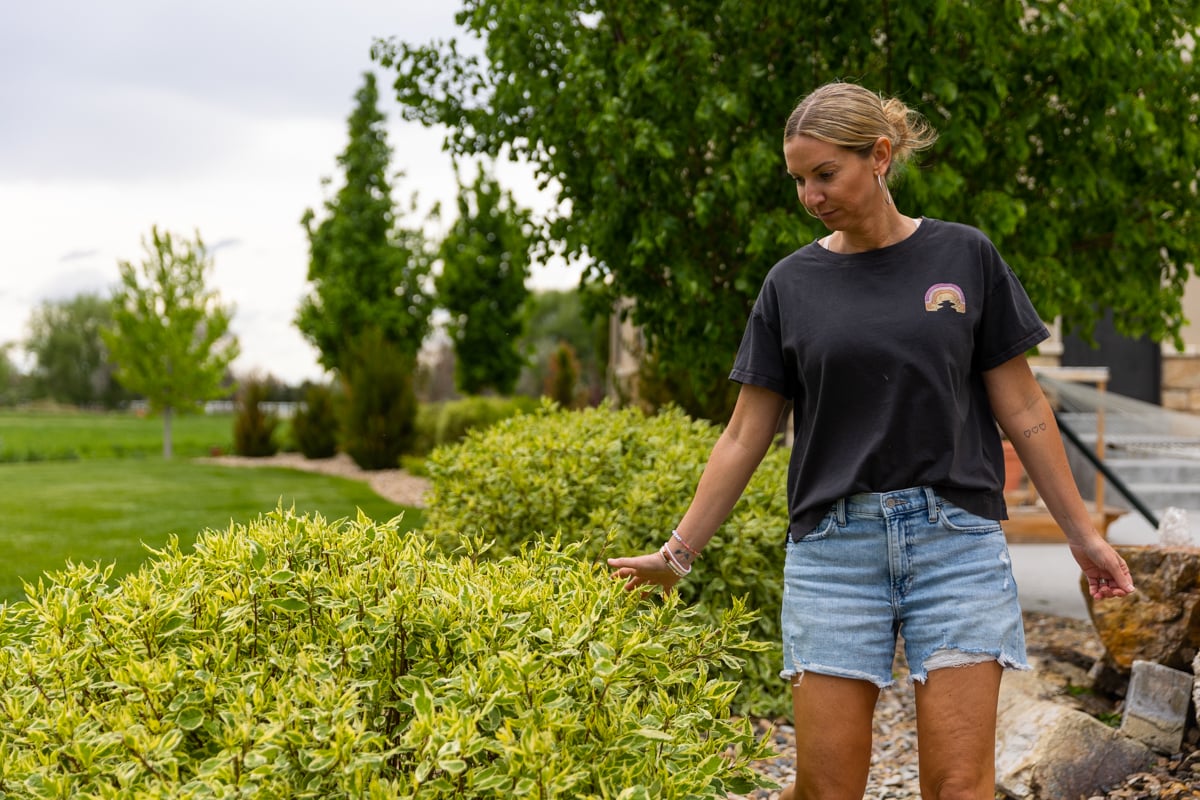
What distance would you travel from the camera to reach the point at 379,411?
1797 cm

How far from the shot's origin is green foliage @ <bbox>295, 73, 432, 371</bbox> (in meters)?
23.4

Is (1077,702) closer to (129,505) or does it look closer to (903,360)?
(903,360)

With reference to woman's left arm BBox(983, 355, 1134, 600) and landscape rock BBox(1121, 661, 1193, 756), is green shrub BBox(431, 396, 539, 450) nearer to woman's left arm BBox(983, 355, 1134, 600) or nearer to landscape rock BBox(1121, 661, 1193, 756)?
landscape rock BBox(1121, 661, 1193, 756)

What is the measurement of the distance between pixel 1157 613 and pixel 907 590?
269 centimetres

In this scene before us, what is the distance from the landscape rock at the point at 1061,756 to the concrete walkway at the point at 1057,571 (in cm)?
277

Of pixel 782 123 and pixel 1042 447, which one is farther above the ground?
pixel 782 123

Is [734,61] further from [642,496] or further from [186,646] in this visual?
[186,646]

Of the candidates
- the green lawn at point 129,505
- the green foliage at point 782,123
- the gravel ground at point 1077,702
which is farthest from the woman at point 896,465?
the green lawn at point 129,505

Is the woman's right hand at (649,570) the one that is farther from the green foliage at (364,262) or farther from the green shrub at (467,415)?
the green foliage at (364,262)

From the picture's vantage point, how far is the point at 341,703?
6.16 ft

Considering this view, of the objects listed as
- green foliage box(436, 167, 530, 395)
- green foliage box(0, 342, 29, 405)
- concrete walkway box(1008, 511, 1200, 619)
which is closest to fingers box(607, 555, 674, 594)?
concrete walkway box(1008, 511, 1200, 619)

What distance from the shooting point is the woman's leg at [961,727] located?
2.12 meters

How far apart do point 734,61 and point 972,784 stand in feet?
→ 15.3

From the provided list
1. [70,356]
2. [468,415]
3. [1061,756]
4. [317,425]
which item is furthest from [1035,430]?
[70,356]
